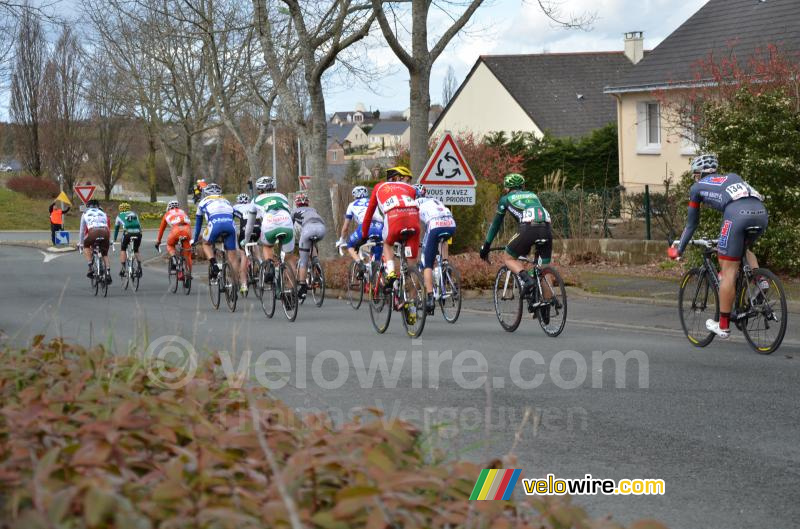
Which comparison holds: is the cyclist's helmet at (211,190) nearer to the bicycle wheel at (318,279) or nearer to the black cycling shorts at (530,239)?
the bicycle wheel at (318,279)

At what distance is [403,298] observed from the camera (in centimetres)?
1259

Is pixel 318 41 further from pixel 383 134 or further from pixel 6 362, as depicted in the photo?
pixel 383 134

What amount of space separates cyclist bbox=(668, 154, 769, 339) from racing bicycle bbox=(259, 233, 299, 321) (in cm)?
591

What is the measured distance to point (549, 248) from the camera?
1248 centimetres

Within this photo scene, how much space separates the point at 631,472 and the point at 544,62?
160 ft

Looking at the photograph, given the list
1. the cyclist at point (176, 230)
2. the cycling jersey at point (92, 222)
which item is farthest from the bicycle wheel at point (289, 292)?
the cycling jersey at point (92, 222)

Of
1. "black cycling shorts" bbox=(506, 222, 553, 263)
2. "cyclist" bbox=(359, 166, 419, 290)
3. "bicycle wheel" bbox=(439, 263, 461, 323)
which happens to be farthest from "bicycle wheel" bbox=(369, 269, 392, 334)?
"black cycling shorts" bbox=(506, 222, 553, 263)

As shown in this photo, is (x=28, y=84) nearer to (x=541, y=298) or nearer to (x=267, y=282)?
(x=267, y=282)

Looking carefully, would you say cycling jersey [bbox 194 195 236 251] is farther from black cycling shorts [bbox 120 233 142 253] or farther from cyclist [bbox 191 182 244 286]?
black cycling shorts [bbox 120 233 142 253]

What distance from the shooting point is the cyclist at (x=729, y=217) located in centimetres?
1037

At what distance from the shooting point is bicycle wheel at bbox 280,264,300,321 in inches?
590

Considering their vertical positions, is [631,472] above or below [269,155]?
below

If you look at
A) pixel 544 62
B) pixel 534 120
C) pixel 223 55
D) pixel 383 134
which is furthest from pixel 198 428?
pixel 383 134

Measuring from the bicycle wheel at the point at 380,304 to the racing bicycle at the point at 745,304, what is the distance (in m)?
3.29
